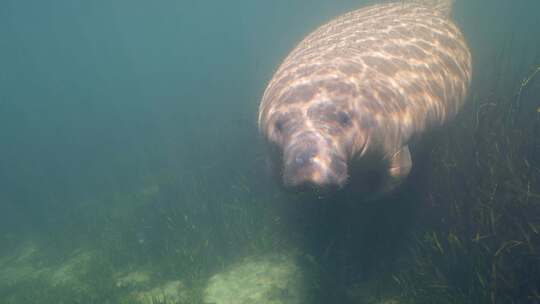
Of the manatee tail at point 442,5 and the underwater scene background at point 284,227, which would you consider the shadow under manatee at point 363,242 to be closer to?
the underwater scene background at point 284,227

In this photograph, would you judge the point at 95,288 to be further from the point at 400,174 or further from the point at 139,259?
the point at 400,174

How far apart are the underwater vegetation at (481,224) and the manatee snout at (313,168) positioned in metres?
2.69

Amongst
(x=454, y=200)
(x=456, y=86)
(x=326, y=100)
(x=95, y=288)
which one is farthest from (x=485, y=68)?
(x=95, y=288)

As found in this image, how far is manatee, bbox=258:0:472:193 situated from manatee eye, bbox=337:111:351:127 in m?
0.01

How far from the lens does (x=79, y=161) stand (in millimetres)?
22609

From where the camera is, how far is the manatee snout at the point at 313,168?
325cm

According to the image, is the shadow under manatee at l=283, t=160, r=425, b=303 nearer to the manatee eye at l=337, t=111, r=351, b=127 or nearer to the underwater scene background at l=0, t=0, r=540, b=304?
the underwater scene background at l=0, t=0, r=540, b=304

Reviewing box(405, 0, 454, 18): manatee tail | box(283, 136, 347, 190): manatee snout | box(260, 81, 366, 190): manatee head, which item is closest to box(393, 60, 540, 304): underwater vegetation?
box(260, 81, 366, 190): manatee head

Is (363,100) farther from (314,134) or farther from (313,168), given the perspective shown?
(313,168)

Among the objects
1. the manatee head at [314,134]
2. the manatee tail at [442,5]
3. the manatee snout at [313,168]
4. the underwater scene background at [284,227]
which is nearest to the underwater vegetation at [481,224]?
the underwater scene background at [284,227]

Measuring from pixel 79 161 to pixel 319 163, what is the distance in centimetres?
2254

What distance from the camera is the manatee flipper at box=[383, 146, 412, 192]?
4.60 meters

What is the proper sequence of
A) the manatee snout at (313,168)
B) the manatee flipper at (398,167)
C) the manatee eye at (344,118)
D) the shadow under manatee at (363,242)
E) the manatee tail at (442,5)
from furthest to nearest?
the manatee tail at (442,5) < the shadow under manatee at (363,242) < the manatee flipper at (398,167) < the manatee eye at (344,118) < the manatee snout at (313,168)

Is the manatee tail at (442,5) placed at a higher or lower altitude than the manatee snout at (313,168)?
higher
